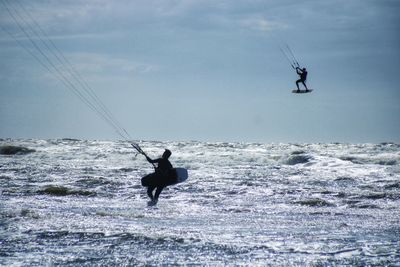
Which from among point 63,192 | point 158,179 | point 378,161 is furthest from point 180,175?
point 378,161

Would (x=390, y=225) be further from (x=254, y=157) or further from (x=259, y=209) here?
(x=254, y=157)

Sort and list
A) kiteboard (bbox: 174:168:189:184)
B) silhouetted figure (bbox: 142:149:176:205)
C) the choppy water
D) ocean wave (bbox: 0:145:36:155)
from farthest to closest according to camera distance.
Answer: ocean wave (bbox: 0:145:36:155) < kiteboard (bbox: 174:168:189:184) < silhouetted figure (bbox: 142:149:176:205) < the choppy water

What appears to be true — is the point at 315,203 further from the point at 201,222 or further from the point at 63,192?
the point at 63,192

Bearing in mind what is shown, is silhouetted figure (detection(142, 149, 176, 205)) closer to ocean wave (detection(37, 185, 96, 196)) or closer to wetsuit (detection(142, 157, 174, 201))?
wetsuit (detection(142, 157, 174, 201))

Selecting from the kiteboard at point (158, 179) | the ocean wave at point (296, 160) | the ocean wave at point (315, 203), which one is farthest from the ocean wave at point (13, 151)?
the ocean wave at point (315, 203)

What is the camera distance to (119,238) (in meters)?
10.2

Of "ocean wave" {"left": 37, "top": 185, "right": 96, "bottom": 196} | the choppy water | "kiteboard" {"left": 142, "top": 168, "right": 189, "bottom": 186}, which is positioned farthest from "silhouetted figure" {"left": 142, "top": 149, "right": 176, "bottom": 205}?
"ocean wave" {"left": 37, "top": 185, "right": 96, "bottom": 196}

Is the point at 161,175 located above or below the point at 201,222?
above

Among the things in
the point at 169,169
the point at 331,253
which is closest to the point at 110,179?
the point at 169,169

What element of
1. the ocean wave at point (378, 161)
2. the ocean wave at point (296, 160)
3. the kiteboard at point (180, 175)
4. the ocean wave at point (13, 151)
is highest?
the kiteboard at point (180, 175)

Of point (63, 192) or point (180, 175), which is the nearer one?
point (180, 175)

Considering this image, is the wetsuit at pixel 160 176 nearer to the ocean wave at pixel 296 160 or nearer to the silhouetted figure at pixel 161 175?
the silhouetted figure at pixel 161 175

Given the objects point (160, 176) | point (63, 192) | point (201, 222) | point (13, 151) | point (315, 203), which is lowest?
point (13, 151)

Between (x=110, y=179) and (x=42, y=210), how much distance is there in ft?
34.0
